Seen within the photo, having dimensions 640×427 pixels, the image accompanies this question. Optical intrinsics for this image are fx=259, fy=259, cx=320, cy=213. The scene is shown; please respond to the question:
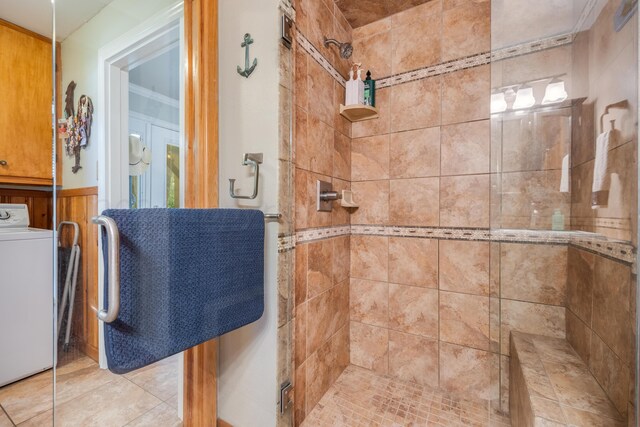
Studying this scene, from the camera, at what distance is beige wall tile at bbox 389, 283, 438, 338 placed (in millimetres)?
1473

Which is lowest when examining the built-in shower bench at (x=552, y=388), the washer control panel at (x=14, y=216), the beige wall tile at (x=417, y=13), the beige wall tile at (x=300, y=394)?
the beige wall tile at (x=300, y=394)

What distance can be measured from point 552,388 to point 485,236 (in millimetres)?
672

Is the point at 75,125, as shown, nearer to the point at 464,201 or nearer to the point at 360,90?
the point at 360,90

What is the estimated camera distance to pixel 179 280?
768 millimetres

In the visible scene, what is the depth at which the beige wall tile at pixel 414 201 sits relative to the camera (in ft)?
4.85

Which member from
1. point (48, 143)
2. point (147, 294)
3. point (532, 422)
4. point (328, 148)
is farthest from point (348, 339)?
point (48, 143)

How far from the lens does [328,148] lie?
1.44 metres

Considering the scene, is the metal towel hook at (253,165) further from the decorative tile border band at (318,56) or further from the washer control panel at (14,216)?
the washer control panel at (14,216)

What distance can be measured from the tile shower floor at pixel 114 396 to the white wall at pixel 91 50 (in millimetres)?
820

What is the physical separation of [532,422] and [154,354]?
114cm

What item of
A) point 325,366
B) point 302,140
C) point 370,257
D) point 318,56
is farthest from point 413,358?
point 318,56

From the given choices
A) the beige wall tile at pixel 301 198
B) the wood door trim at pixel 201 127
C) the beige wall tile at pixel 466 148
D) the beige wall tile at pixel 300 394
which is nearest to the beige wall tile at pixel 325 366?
the beige wall tile at pixel 300 394


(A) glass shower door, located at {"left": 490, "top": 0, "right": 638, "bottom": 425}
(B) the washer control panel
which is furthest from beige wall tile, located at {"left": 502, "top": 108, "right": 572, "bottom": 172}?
(B) the washer control panel

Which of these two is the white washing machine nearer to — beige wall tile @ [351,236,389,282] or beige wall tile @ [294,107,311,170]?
beige wall tile @ [294,107,311,170]
